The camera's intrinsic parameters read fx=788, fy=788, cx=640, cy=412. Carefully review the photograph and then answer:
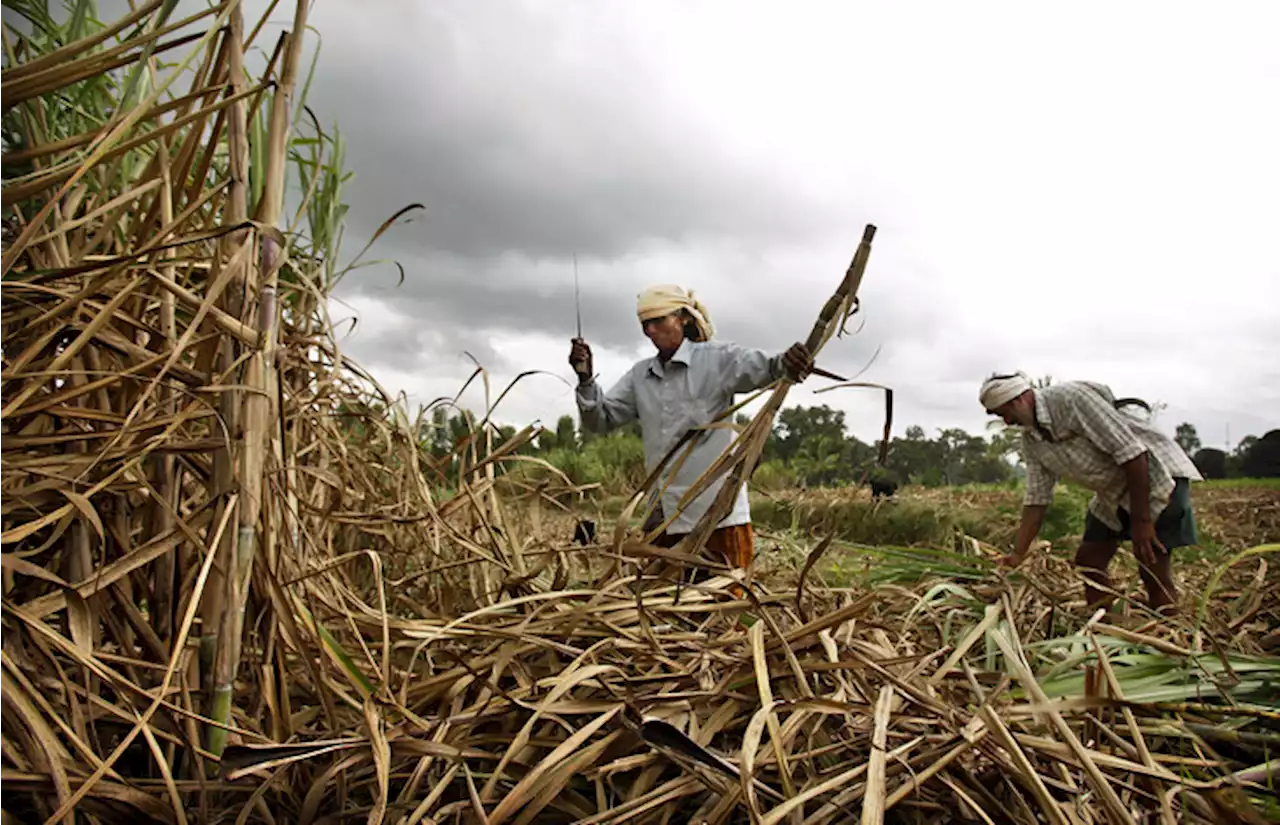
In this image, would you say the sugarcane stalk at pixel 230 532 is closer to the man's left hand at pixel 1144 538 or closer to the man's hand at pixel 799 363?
the man's hand at pixel 799 363

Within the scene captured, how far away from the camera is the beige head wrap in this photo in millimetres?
2852

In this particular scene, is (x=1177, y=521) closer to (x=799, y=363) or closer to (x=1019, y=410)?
(x=1019, y=410)

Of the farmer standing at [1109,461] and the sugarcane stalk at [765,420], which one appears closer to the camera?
the sugarcane stalk at [765,420]

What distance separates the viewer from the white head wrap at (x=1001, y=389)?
3.05m

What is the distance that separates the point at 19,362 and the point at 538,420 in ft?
2.44

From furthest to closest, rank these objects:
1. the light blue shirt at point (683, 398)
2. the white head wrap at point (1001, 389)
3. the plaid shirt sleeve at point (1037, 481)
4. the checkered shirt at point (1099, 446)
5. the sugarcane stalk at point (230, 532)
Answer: the plaid shirt sleeve at point (1037, 481)
the white head wrap at point (1001, 389)
the checkered shirt at point (1099, 446)
the light blue shirt at point (683, 398)
the sugarcane stalk at point (230, 532)

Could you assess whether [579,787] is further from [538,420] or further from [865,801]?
[538,420]

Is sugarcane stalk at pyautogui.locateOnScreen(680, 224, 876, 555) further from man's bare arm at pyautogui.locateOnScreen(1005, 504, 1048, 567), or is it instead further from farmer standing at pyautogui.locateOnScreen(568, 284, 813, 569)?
man's bare arm at pyautogui.locateOnScreen(1005, 504, 1048, 567)

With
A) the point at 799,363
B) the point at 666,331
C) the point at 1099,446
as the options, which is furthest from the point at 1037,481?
the point at 799,363

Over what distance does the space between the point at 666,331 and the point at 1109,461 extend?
72.1 inches

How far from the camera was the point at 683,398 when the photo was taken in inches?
116

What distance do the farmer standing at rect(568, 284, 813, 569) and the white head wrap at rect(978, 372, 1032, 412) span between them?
96cm

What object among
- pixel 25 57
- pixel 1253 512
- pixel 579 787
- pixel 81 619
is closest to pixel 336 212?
pixel 25 57

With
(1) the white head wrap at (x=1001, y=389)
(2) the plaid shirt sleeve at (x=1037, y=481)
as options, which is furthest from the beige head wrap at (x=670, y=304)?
(2) the plaid shirt sleeve at (x=1037, y=481)
